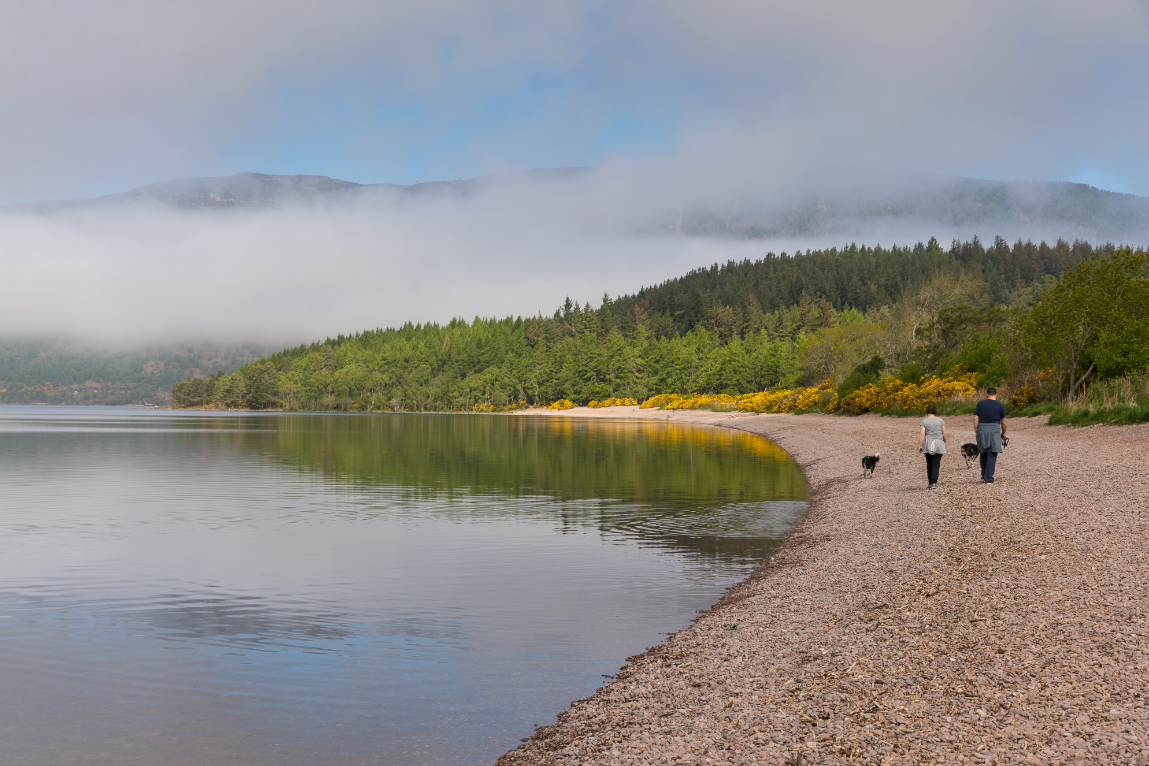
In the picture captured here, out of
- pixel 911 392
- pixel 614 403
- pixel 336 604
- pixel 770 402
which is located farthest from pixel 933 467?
pixel 614 403

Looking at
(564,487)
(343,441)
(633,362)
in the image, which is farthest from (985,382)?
(633,362)

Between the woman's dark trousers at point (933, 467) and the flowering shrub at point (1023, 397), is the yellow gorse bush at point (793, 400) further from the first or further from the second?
the woman's dark trousers at point (933, 467)

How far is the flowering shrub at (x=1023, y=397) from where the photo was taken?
46.4 m

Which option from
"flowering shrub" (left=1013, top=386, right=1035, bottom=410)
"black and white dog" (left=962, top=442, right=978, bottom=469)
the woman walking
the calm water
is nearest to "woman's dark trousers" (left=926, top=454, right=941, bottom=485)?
the woman walking

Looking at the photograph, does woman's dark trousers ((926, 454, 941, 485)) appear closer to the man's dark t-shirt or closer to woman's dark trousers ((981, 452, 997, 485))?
woman's dark trousers ((981, 452, 997, 485))

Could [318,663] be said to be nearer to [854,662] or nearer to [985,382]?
[854,662]

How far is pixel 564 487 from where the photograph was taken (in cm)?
3200

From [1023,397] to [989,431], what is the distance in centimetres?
2966

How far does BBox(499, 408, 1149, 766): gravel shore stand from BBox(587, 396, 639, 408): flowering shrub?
145127 millimetres

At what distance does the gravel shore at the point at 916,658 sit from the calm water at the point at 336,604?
109cm

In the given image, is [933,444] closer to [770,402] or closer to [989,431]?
[989,431]

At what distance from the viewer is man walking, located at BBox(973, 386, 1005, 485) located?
2134 centimetres

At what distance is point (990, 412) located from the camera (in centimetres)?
2134

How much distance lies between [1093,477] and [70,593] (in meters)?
24.0
